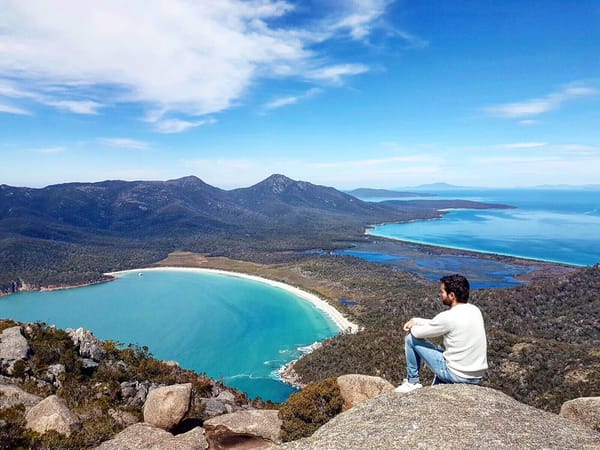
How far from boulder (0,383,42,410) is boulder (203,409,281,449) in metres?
7.30

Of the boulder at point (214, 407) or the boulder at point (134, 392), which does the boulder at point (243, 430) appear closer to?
the boulder at point (214, 407)

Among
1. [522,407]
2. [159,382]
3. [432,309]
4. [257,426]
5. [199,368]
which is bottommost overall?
[199,368]

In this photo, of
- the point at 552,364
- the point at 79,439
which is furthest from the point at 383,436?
the point at 552,364

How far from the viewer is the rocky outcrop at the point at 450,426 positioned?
812 centimetres

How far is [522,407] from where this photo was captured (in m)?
9.89

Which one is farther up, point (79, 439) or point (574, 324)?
point (79, 439)

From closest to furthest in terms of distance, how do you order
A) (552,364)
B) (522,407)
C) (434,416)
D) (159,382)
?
(434,416), (522,407), (159,382), (552,364)

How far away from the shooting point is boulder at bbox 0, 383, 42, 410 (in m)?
15.4

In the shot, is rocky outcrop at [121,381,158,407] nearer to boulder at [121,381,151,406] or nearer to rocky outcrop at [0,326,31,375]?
boulder at [121,381,151,406]

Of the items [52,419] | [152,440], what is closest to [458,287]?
[152,440]

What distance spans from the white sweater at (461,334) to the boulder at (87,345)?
2351 cm

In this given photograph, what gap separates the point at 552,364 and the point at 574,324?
124ft

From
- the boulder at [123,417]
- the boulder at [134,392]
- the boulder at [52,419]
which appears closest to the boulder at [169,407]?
the boulder at [123,417]

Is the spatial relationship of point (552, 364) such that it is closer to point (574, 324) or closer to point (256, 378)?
point (574, 324)
